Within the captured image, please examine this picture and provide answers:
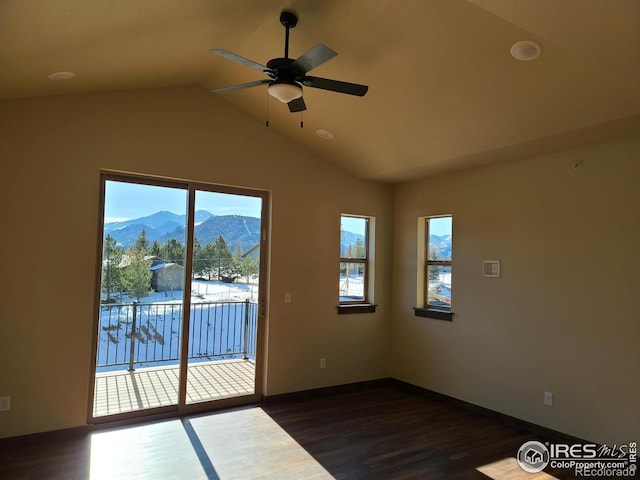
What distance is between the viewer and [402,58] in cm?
293

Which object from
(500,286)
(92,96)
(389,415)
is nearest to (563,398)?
(500,286)

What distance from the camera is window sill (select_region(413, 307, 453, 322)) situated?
15.0 ft

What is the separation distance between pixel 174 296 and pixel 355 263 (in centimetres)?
234

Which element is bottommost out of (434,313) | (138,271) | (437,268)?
(434,313)

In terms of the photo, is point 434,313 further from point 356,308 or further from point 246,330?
point 246,330

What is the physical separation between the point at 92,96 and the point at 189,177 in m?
1.10

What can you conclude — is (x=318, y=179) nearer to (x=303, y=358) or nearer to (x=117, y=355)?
(x=303, y=358)

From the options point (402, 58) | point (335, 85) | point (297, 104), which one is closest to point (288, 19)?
point (297, 104)

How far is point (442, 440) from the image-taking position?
3510mm

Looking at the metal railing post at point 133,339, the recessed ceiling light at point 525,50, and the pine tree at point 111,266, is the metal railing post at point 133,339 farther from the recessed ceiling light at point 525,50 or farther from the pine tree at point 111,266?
the recessed ceiling light at point 525,50

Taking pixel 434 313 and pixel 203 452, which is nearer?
pixel 203 452

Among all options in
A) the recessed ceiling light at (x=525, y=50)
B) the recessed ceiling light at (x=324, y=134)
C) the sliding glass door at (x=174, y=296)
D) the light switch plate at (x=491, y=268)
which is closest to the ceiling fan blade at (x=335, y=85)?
the recessed ceiling light at (x=525, y=50)

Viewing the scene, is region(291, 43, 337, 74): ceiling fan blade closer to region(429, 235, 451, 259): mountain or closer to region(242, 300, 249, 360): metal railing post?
region(242, 300, 249, 360): metal railing post

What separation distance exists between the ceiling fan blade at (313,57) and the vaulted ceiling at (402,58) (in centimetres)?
57
